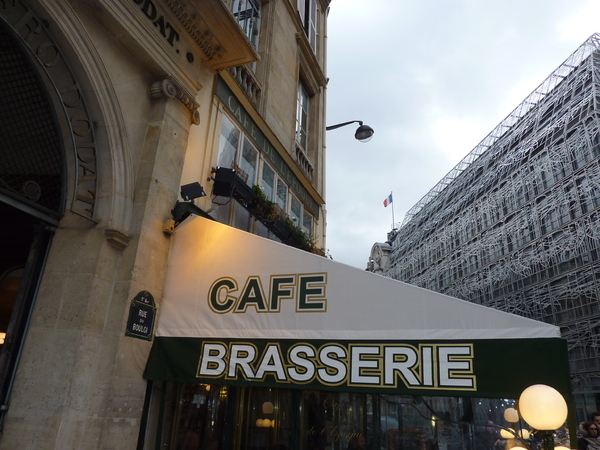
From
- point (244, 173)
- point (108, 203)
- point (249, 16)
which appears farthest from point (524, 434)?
point (249, 16)

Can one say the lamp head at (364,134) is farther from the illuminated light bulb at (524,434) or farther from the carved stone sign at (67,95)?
the illuminated light bulb at (524,434)

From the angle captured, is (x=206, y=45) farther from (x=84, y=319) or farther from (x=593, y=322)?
(x=593, y=322)

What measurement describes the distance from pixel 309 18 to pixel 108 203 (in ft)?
39.2

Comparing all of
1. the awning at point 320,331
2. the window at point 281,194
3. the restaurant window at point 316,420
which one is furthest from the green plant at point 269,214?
the restaurant window at point 316,420

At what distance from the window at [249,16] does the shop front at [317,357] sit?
575 centimetres

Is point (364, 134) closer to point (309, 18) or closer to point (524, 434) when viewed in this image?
point (309, 18)

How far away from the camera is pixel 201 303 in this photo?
6121 mm

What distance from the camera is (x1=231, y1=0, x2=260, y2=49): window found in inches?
392

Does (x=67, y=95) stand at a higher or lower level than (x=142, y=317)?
higher

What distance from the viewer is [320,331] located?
545 centimetres

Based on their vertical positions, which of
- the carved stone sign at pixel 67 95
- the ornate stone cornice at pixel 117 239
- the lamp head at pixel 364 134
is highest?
the lamp head at pixel 364 134

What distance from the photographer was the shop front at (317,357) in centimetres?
480

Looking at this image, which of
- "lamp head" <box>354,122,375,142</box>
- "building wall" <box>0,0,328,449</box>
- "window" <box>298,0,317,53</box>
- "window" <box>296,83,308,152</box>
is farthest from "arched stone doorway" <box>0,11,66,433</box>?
"window" <box>298,0,317,53</box>

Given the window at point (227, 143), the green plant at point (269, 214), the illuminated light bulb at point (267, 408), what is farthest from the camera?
the green plant at point (269, 214)
